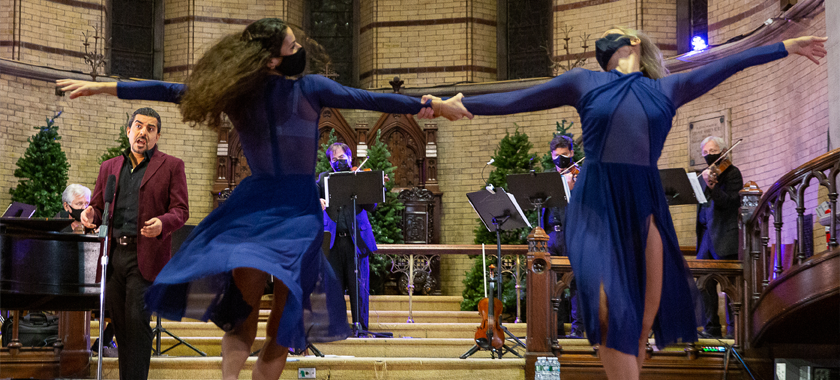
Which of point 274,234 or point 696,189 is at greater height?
point 696,189

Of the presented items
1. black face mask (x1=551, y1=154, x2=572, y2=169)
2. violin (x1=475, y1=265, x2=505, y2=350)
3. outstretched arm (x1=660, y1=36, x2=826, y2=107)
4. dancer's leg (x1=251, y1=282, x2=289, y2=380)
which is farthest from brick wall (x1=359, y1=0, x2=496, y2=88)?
dancer's leg (x1=251, y1=282, x2=289, y2=380)

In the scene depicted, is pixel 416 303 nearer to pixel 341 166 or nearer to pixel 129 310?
pixel 341 166

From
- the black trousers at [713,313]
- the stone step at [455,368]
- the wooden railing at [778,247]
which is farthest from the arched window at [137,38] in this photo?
the wooden railing at [778,247]

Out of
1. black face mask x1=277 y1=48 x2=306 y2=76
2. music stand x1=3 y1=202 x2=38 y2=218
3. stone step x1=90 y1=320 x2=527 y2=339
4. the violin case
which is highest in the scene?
black face mask x1=277 y1=48 x2=306 y2=76

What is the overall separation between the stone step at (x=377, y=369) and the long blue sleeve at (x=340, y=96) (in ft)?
9.90

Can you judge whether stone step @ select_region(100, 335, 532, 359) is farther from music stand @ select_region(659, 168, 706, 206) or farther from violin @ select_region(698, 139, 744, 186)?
violin @ select_region(698, 139, 744, 186)

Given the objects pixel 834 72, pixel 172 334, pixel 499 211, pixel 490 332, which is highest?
pixel 834 72

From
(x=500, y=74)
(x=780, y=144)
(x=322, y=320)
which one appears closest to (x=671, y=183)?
(x=780, y=144)

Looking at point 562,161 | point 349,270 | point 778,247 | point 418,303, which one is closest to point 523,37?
point 418,303

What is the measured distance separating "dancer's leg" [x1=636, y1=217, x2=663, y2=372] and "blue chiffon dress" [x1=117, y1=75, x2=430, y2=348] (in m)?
1.10

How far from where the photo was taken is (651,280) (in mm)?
2797

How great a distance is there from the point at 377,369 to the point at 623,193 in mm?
3152

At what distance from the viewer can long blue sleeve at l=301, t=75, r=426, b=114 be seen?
8.95 ft

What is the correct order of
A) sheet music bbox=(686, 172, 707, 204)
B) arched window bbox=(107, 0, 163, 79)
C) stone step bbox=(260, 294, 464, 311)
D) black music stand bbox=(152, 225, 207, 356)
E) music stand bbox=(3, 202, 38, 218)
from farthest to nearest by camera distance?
arched window bbox=(107, 0, 163, 79)
stone step bbox=(260, 294, 464, 311)
music stand bbox=(3, 202, 38, 218)
sheet music bbox=(686, 172, 707, 204)
black music stand bbox=(152, 225, 207, 356)
